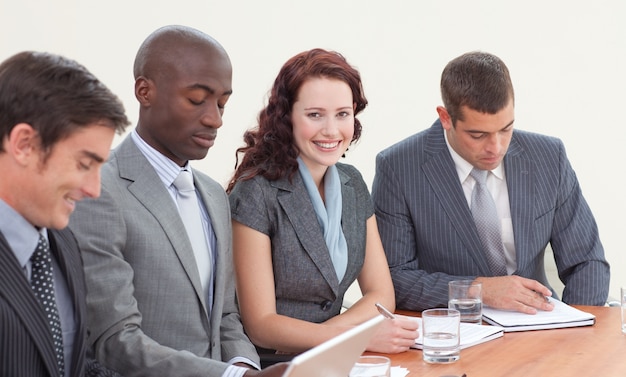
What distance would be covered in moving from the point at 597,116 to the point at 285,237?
296 cm

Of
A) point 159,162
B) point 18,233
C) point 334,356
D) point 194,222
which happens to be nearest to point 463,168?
point 194,222

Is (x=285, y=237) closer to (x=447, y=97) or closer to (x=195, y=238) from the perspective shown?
(x=195, y=238)

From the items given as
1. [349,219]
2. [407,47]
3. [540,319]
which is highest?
[407,47]

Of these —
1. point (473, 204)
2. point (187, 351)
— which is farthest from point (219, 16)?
point (187, 351)

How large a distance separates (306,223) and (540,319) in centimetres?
79

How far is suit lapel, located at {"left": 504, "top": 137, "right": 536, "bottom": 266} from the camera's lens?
3213 mm

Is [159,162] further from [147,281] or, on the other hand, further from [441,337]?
[441,337]

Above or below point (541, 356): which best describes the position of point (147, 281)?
above

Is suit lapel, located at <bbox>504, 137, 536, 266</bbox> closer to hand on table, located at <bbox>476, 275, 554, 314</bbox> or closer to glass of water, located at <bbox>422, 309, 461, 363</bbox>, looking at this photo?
hand on table, located at <bbox>476, 275, 554, 314</bbox>

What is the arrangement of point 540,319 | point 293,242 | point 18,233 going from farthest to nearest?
point 293,242 < point 540,319 < point 18,233

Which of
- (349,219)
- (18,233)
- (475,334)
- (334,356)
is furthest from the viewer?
(349,219)

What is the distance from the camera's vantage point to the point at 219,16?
5.31m

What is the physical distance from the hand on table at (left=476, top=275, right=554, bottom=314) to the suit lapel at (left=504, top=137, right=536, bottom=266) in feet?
1.00

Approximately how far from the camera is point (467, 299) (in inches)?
110
